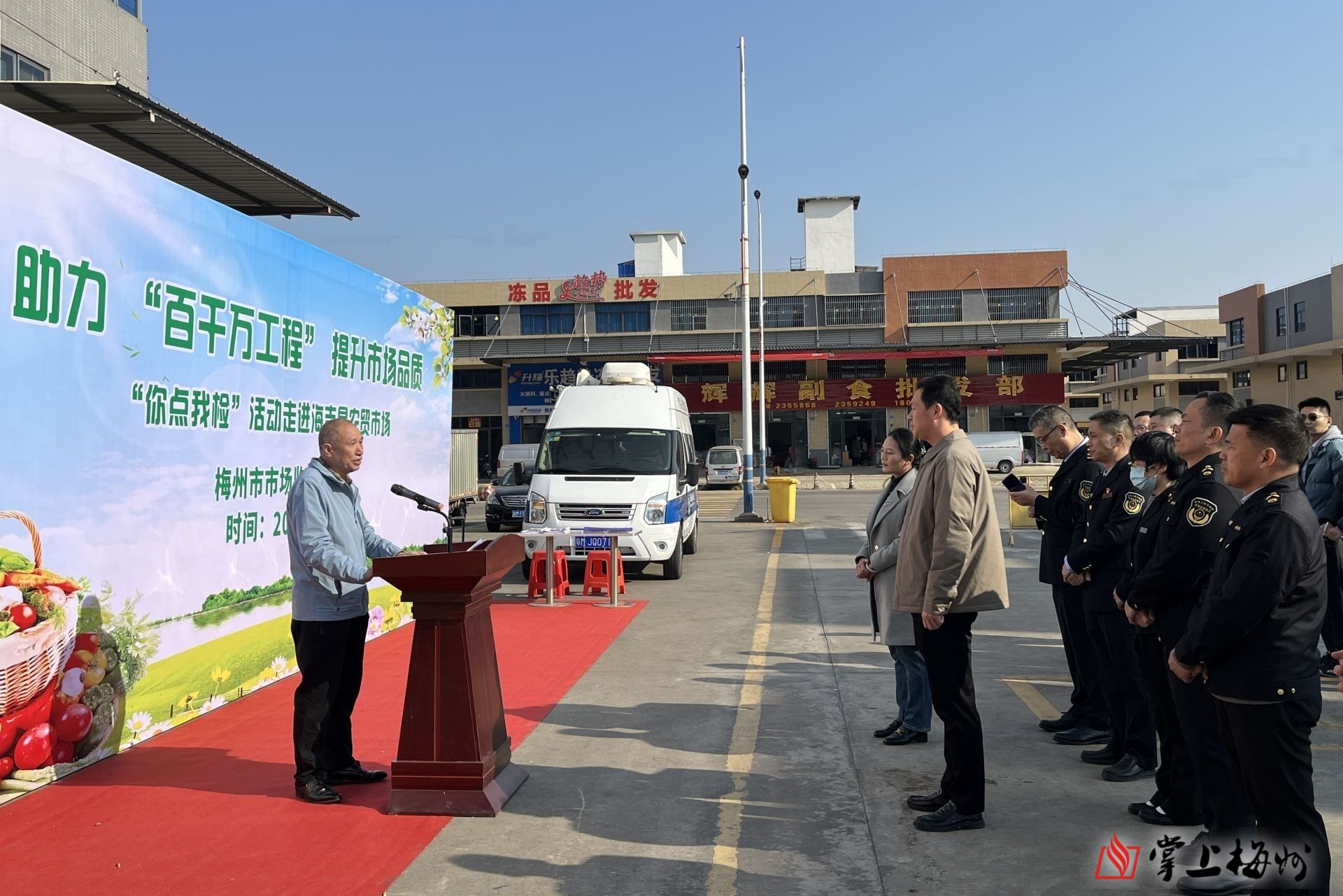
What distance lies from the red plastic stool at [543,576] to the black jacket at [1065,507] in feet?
21.9

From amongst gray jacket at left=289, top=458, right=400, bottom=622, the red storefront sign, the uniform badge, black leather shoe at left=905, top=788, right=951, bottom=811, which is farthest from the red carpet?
the red storefront sign

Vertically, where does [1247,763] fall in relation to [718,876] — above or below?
above

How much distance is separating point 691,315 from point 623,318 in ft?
11.8

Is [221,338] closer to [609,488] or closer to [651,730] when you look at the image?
[651,730]

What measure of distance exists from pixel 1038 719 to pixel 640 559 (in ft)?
21.8

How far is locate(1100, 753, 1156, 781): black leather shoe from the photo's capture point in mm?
5090

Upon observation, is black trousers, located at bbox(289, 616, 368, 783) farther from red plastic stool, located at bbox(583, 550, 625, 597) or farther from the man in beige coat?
red plastic stool, located at bbox(583, 550, 625, 597)

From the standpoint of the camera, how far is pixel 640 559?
12.3 meters

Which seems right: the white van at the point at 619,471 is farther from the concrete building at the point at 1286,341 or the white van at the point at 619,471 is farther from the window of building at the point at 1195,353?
the window of building at the point at 1195,353

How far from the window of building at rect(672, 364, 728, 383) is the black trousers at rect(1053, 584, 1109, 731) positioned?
4303cm

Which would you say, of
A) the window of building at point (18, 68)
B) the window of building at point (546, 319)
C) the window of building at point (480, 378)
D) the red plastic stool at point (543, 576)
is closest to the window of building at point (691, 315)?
the window of building at point (546, 319)

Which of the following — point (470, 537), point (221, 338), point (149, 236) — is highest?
point (149, 236)

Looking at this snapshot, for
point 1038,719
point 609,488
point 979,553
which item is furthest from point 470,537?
point 979,553

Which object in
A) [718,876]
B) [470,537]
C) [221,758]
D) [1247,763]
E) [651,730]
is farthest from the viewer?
[470,537]
